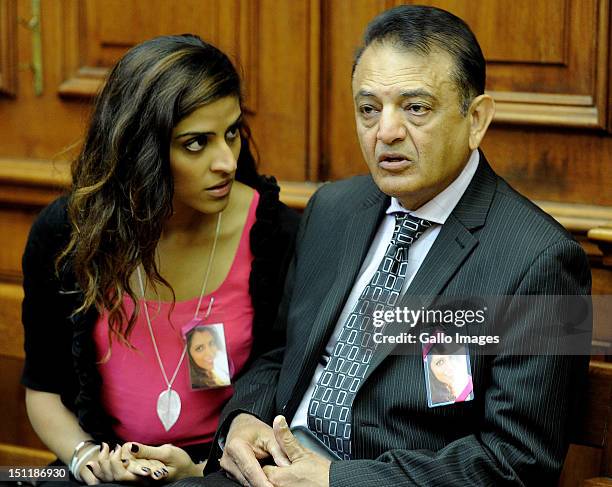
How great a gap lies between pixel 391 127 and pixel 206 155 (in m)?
0.46

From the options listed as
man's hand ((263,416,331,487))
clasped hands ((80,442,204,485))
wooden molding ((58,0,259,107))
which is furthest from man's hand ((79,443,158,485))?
wooden molding ((58,0,259,107))

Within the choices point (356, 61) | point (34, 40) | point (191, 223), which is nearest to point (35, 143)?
point (34, 40)

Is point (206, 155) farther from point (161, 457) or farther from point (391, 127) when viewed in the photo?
point (161, 457)

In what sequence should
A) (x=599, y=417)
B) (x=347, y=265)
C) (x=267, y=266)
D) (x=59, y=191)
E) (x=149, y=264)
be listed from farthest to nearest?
(x=59, y=191), (x=267, y=266), (x=149, y=264), (x=347, y=265), (x=599, y=417)

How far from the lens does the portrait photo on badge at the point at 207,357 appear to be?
2576 millimetres

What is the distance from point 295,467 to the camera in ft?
7.17

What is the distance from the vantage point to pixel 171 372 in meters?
2.62

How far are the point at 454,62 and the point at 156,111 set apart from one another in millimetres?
656

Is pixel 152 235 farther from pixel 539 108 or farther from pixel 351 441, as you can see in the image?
pixel 539 108

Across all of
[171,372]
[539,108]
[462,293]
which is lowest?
[171,372]

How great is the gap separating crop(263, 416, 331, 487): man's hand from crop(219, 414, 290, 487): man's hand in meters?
0.02

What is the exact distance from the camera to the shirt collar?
2.30 meters

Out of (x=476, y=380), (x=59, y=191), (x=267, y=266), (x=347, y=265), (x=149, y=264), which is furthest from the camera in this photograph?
(x=59, y=191)

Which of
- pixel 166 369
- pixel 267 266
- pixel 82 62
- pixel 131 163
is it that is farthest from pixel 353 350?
pixel 82 62
